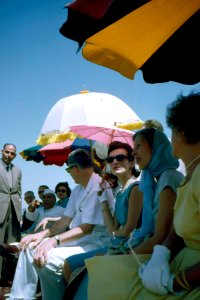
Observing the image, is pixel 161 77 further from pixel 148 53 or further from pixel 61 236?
pixel 61 236

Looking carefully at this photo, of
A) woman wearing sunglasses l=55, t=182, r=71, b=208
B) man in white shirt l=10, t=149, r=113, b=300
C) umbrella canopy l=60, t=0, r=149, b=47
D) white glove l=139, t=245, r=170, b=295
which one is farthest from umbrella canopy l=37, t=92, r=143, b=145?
white glove l=139, t=245, r=170, b=295

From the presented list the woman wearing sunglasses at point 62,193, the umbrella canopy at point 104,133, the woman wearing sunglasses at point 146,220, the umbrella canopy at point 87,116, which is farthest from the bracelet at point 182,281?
the woman wearing sunglasses at point 62,193

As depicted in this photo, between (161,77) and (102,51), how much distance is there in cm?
101

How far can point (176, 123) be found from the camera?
2.09 metres

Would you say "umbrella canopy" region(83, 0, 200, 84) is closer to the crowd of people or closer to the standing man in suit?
the crowd of people

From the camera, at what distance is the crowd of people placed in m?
1.80

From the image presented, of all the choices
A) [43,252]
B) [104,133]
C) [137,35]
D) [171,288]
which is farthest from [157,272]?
[104,133]

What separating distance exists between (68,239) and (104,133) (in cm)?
271

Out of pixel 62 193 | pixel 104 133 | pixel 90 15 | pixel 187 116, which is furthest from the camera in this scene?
pixel 62 193

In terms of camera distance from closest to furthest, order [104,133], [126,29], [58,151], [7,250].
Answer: [126,29] < [7,250] < [104,133] < [58,151]

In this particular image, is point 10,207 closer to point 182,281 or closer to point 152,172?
point 152,172

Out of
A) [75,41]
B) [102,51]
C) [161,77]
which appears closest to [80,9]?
[75,41]

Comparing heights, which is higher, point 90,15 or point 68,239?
point 90,15

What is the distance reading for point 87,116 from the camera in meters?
6.12
